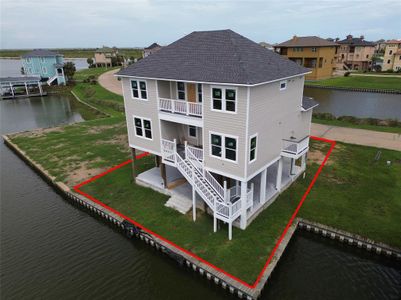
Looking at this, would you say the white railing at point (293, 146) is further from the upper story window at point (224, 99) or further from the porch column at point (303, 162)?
the upper story window at point (224, 99)

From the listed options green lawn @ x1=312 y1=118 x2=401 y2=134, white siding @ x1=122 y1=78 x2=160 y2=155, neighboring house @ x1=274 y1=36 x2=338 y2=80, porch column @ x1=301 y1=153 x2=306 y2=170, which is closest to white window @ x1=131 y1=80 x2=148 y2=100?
white siding @ x1=122 y1=78 x2=160 y2=155

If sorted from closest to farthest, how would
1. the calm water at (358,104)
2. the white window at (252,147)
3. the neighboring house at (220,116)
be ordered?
the neighboring house at (220,116) → the white window at (252,147) → the calm water at (358,104)

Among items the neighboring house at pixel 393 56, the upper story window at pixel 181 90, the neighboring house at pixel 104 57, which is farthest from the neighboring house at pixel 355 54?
the upper story window at pixel 181 90

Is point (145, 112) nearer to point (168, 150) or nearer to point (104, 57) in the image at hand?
point (168, 150)

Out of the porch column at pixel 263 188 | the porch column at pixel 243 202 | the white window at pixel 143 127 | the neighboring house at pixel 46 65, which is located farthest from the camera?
the neighboring house at pixel 46 65

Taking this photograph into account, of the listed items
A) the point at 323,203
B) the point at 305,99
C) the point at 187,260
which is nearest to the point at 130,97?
the point at 187,260

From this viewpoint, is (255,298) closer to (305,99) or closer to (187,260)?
(187,260)
